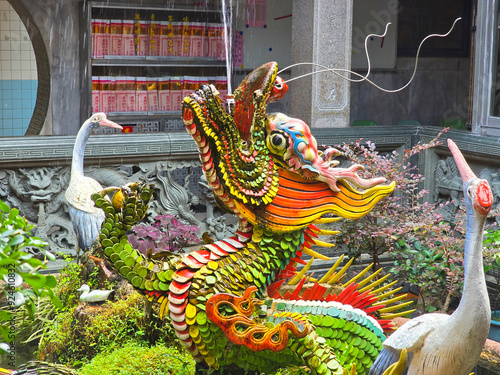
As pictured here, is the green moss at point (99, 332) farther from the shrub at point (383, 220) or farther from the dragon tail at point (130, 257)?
the shrub at point (383, 220)

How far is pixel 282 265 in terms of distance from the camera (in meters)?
3.21

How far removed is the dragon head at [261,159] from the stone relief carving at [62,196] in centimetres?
246

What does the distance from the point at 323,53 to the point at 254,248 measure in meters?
4.04

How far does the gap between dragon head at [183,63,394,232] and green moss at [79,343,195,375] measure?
0.93 metres

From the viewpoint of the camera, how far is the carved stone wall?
17.4ft

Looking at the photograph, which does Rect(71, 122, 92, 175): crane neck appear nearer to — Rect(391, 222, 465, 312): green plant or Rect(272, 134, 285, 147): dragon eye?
Rect(272, 134, 285, 147): dragon eye

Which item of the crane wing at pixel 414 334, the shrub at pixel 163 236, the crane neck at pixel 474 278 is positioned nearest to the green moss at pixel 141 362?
the shrub at pixel 163 236

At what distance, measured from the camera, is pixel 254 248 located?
10.3 feet

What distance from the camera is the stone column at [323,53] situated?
675 centimetres

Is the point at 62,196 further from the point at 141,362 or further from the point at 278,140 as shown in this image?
the point at 278,140

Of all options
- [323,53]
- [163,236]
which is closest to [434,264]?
[163,236]

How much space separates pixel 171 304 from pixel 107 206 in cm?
57

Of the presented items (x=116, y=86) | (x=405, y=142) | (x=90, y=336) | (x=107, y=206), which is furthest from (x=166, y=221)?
(x=116, y=86)

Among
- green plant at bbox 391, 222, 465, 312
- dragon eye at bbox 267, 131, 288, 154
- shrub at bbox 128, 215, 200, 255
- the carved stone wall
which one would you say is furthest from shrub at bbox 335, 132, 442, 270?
dragon eye at bbox 267, 131, 288, 154
